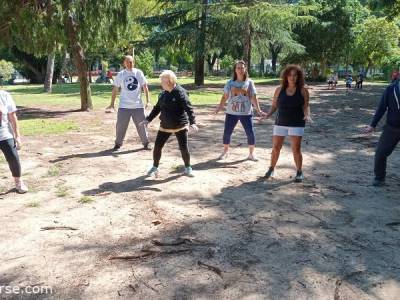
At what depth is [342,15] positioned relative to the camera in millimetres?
42844

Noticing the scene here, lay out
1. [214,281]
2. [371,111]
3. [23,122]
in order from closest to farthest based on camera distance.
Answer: [214,281], [23,122], [371,111]

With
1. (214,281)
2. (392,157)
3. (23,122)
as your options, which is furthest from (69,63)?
(214,281)

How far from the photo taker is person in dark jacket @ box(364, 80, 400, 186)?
21.6 feet

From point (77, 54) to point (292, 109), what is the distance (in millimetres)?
10541

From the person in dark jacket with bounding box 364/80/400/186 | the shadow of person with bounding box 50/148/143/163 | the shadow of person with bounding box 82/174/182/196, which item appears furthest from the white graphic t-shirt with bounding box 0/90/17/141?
the person in dark jacket with bounding box 364/80/400/186

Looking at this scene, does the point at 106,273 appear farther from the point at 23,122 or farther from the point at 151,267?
the point at 23,122

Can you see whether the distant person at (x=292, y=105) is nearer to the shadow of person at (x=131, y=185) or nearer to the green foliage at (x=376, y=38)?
the shadow of person at (x=131, y=185)

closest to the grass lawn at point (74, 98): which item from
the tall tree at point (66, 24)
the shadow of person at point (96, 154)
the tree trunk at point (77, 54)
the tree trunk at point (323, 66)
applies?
the tree trunk at point (77, 54)

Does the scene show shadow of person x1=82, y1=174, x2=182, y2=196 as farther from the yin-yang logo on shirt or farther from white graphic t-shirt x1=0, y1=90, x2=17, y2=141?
the yin-yang logo on shirt

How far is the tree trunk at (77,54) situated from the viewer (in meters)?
14.6

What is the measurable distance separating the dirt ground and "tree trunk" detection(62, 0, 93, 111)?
→ 7036 millimetres

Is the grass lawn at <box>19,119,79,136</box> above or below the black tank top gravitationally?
below

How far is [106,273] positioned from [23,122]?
1065 cm

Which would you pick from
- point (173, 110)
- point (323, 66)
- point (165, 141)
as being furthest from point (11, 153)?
point (323, 66)
